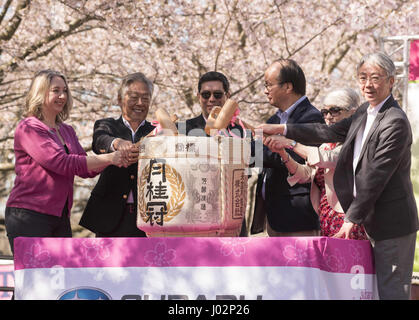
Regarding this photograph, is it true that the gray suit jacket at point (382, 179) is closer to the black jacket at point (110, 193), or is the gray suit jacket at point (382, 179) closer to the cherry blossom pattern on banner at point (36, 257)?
the black jacket at point (110, 193)

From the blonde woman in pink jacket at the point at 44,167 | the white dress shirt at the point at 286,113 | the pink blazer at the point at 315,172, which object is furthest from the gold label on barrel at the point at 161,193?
the white dress shirt at the point at 286,113

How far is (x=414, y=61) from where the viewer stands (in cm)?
690

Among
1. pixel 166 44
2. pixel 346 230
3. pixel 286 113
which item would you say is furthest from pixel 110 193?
pixel 166 44

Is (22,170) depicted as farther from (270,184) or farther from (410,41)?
(410,41)

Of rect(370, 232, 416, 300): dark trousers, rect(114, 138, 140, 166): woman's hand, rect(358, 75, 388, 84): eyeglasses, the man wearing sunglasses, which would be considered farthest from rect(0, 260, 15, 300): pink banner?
rect(358, 75, 388, 84): eyeglasses

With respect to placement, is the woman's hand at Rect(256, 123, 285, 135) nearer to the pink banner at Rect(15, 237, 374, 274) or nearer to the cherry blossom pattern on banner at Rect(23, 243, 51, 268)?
the pink banner at Rect(15, 237, 374, 274)

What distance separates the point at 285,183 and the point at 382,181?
79cm

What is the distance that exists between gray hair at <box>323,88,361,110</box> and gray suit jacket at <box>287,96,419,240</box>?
79 cm

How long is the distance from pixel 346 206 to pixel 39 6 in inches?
282

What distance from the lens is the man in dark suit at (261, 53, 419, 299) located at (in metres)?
2.84

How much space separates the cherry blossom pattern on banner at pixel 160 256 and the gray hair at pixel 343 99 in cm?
165

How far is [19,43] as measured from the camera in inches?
347

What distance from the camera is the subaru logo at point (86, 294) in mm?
2676

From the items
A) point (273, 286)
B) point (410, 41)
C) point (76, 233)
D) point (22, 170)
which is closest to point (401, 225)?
point (273, 286)
